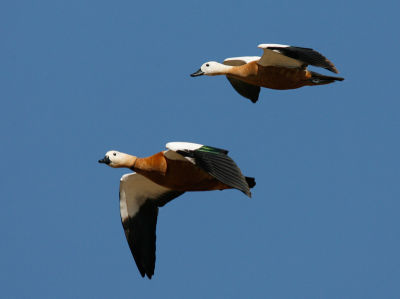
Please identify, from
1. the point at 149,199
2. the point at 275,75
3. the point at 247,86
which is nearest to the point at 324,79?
the point at 275,75

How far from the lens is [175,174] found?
48.0 feet

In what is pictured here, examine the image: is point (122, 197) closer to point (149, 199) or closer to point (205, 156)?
point (149, 199)

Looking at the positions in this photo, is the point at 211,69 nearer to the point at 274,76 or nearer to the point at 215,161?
the point at 274,76

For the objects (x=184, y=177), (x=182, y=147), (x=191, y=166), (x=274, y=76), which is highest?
(x=274, y=76)

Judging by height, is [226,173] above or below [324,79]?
below

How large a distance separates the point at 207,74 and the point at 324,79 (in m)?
2.06

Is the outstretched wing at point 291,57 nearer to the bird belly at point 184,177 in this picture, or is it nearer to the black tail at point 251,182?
the black tail at point 251,182

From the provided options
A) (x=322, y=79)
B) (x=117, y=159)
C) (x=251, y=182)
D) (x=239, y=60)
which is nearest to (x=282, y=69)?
(x=322, y=79)

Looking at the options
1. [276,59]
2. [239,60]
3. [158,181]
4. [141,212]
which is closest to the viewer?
[158,181]

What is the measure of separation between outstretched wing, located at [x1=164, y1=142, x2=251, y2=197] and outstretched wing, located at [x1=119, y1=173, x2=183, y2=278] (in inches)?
60.1

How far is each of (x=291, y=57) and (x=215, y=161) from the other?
259 centimetres

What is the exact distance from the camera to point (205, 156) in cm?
1398

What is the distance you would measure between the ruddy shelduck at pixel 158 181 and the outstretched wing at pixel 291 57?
1.90 m

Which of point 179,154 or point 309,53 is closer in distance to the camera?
point 179,154
